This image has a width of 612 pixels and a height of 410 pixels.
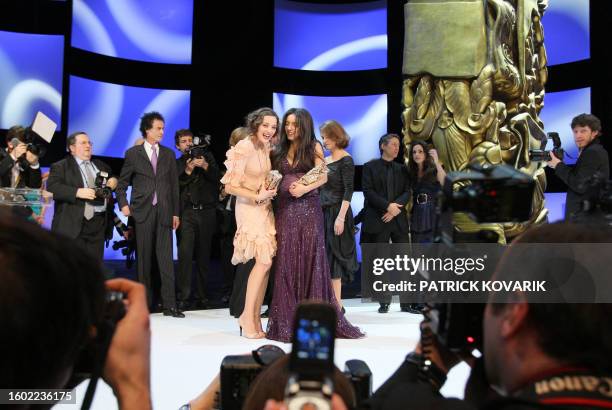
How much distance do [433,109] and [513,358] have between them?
467cm

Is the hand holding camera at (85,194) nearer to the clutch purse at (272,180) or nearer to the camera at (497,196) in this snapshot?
the clutch purse at (272,180)

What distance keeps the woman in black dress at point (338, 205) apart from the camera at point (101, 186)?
68.3 inches

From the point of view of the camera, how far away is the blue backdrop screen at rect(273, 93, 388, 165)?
33.7ft

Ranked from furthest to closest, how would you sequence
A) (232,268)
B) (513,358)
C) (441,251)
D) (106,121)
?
(106,121) < (232,268) < (441,251) < (513,358)

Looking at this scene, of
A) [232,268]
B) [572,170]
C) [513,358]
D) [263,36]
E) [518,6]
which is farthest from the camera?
[263,36]

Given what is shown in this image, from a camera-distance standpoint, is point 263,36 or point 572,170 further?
point 263,36

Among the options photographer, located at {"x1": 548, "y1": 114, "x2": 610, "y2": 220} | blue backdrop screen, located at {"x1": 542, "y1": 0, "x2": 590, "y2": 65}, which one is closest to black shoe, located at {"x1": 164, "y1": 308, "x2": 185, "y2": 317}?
photographer, located at {"x1": 548, "y1": 114, "x2": 610, "y2": 220}

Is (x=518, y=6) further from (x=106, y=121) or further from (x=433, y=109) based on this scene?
(x=106, y=121)

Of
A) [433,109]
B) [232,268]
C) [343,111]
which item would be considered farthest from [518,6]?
[343,111]

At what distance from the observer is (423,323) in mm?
1146

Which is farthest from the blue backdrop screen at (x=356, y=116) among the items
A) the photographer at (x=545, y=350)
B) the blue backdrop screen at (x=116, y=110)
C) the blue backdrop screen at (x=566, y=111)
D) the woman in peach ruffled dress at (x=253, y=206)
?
the photographer at (x=545, y=350)

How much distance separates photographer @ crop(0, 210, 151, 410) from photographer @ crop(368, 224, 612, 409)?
0.45 metres

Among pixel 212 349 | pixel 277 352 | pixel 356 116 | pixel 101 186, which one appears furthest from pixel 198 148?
pixel 277 352

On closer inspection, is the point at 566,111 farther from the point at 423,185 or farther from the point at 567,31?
the point at 423,185
